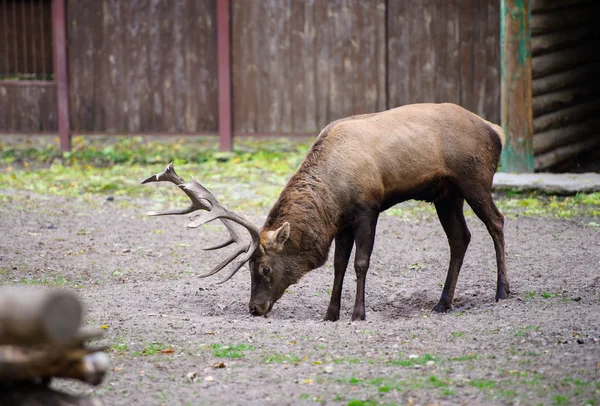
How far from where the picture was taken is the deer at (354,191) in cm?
671

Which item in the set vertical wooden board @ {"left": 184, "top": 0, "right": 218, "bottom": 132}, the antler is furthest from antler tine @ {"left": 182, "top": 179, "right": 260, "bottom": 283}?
vertical wooden board @ {"left": 184, "top": 0, "right": 218, "bottom": 132}

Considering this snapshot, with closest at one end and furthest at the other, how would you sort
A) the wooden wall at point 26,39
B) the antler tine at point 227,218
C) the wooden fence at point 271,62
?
the antler tine at point 227,218
the wooden fence at point 271,62
the wooden wall at point 26,39

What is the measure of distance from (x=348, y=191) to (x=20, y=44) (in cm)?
1115

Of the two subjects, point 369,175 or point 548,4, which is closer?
point 369,175

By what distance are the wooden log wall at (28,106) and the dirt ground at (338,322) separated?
541 centimetres

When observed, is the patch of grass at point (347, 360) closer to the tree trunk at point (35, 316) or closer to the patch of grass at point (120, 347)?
the patch of grass at point (120, 347)

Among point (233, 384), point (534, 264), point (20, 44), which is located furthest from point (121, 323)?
point (20, 44)

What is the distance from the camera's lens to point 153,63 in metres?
15.1

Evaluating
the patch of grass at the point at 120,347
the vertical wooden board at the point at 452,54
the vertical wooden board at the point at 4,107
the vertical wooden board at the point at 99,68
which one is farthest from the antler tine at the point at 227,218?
the vertical wooden board at the point at 4,107

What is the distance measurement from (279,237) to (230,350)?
4.24ft

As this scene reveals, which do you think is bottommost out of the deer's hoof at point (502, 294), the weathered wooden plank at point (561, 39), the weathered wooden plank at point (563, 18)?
the deer's hoof at point (502, 294)

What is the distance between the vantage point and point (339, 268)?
7.04m

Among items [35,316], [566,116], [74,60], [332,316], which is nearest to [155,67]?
[74,60]

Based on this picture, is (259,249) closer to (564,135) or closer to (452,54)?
(564,135)
